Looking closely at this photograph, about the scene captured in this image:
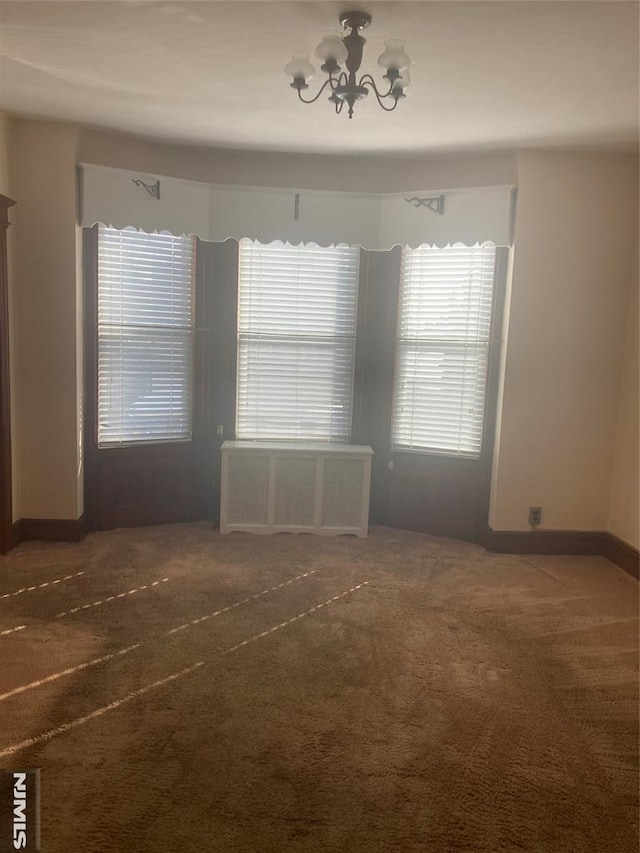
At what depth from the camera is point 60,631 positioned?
3.16m

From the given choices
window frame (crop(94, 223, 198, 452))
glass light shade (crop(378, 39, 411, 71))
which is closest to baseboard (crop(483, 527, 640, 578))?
window frame (crop(94, 223, 198, 452))

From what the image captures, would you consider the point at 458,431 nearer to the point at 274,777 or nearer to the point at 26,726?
the point at 274,777

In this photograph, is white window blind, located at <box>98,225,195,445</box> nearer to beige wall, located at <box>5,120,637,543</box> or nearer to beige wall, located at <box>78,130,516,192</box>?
beige wall, located at <box>5,120,637,543</box>

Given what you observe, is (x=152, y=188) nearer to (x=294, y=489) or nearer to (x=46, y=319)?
(x=46, y=319)

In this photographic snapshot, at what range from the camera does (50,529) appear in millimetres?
4461

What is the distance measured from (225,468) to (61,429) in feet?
3.80

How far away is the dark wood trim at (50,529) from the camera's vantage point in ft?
14.6

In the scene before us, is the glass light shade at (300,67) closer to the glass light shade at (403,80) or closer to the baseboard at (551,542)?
the glass light shade at (403,80)

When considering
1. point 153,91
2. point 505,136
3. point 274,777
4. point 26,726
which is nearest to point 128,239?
point 153,91

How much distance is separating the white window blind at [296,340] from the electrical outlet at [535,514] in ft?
4.93

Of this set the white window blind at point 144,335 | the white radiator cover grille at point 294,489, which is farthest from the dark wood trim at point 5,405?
the white radiator cover grille at point 294,489

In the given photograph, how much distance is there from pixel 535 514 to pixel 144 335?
10.2 feet

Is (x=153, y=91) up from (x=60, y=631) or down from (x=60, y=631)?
up

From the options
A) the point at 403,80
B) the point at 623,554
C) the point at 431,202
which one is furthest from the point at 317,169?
the point at 623,554
